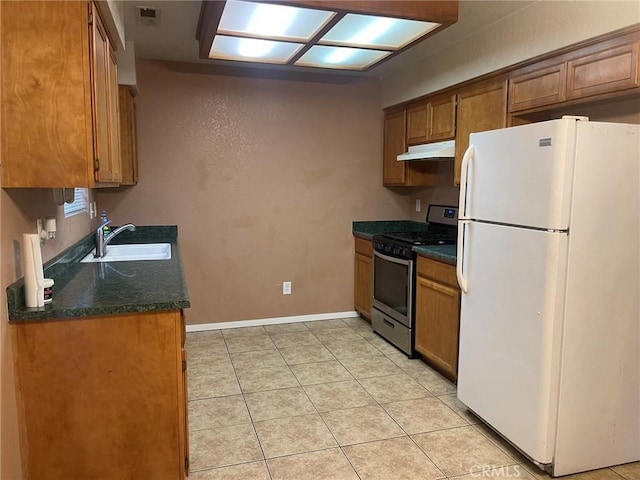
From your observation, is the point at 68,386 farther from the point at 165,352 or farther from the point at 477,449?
the point at 477,449

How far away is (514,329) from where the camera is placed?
2270mm

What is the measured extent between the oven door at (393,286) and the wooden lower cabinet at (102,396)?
83.4 inches

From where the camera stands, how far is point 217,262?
169 inches

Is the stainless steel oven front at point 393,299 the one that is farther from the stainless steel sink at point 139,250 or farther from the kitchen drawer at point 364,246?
the stainless steel sink at point 139,250

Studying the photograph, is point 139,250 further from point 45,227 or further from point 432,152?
point 432,152

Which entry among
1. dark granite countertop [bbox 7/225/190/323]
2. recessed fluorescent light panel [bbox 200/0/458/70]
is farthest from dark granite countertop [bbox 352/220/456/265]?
dark granite countertop [bbox 7/225/190/323]

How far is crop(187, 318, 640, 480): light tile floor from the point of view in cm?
225

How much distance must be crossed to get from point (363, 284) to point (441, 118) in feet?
5.73

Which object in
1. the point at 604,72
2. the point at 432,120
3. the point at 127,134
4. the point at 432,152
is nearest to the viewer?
the point at 604,72

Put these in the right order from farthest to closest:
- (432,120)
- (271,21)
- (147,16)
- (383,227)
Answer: (383,227)
(432,120)
(147,16)
(271,21)

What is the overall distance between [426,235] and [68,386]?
303cm

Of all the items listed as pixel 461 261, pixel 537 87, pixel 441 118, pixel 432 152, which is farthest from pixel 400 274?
pixel 537 87

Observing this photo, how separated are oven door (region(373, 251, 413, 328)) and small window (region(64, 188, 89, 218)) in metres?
2.37

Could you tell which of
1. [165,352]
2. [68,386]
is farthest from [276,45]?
[68,386]
